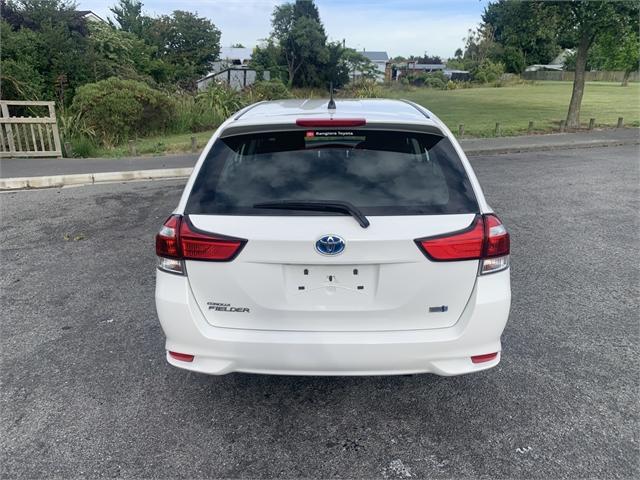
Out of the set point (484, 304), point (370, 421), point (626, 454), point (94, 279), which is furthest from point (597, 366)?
point (94, 279)

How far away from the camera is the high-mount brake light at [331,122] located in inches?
98.4

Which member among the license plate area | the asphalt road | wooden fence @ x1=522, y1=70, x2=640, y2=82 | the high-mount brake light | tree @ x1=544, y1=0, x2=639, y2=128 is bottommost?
the asphalt road

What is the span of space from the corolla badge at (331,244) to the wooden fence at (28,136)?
10.9 m

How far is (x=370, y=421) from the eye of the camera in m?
2.75

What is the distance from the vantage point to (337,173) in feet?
8.14

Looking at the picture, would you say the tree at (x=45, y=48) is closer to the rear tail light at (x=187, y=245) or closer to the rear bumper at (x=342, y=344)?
the rear tail light at (x=187, y=245)

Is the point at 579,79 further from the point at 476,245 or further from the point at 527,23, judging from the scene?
the point at 476,245

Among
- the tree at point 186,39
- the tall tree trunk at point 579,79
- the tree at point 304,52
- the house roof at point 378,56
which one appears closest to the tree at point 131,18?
the tree at point 186,39

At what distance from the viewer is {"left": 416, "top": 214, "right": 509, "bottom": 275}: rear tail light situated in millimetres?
2314

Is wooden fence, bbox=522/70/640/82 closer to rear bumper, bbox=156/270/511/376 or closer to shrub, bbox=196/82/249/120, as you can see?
shrub, bbox=196/82/249/120

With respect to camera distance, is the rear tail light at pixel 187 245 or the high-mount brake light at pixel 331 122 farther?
the high-mount brake light at pixel 331 122

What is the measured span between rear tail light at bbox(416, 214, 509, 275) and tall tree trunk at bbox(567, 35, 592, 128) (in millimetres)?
15045

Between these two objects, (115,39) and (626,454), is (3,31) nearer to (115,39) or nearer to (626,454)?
(115,39)

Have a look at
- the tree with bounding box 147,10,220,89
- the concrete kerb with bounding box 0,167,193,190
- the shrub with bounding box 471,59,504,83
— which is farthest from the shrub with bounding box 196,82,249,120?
the shrub with bounding box 471,59,504,83
